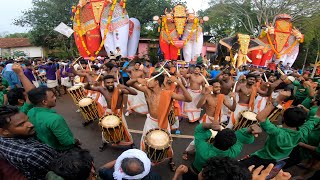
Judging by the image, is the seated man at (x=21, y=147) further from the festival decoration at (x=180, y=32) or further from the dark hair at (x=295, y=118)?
the festival decoration at (x=180, y=32)

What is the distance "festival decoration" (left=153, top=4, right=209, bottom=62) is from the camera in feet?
46.6

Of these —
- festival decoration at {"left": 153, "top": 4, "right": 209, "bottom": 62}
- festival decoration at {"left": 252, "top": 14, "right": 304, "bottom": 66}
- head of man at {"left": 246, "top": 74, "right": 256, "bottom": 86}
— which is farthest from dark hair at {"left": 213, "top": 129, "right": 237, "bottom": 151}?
festival decoration at {"left": 252, "top": 14, "right": 304, "bottom": 66}

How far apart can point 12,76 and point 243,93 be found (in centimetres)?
691

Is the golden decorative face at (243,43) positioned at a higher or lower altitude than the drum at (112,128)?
higher

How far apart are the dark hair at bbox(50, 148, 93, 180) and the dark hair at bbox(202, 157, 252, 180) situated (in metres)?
0.90

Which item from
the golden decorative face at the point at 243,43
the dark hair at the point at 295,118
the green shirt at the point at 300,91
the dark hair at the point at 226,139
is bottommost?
the green shirt at the point at 300,91

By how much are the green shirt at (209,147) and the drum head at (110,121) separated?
5.98 feet

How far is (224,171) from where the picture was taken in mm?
1639

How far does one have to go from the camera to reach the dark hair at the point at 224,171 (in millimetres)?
1624

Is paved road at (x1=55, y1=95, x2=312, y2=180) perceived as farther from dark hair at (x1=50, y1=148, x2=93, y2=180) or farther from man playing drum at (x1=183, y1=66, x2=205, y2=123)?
dark hair at (x1=50, y1=148, x2=93, y2=180)

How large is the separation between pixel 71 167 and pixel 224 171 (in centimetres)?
112

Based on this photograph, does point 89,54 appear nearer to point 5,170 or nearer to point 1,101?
point 1,101

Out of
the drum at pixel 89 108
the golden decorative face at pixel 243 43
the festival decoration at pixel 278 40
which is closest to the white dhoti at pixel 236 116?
the drum at pixel 89 108

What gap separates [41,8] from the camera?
20938 millimetres
